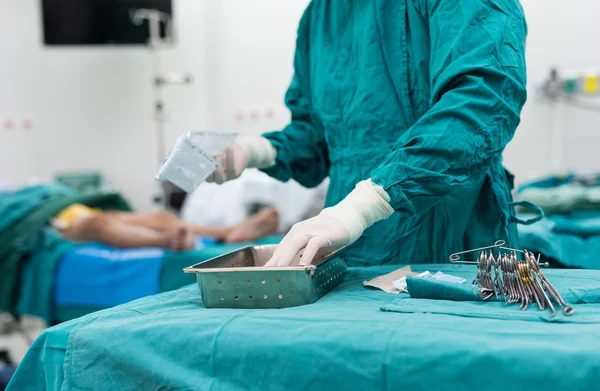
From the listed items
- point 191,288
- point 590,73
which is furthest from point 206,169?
point 590,73

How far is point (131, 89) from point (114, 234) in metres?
2.94

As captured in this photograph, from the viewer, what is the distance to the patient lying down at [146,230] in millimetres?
3105

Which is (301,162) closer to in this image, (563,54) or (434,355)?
(434,355)

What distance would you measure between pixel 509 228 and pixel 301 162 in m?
0.59

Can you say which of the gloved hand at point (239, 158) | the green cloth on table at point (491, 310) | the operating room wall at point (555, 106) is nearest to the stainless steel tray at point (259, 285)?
the green cloth on table at point (491, 310)

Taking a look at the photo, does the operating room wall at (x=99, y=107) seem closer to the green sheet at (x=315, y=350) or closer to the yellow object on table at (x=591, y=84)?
the yellow object on table at (x=591, y=84)

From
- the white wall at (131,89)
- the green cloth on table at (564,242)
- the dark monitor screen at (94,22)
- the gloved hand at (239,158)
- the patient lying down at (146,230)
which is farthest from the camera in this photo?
the white wall at (131,89)

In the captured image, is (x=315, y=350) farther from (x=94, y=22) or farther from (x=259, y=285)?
(x=94, y=22)

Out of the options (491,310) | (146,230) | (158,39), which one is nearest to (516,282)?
(491,310)

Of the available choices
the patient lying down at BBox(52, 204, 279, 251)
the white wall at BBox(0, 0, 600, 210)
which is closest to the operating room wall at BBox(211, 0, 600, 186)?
the white wall at BBox(0, 0, 600, 210)

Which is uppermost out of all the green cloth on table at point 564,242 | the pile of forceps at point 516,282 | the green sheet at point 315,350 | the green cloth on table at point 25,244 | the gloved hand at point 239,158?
the gloved hand at point 239,158

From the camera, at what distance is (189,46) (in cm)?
579

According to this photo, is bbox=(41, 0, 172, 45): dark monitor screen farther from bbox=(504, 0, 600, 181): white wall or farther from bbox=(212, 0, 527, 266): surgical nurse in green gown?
bbox=(212, 0, 527, 266): surgical nurse in green gown

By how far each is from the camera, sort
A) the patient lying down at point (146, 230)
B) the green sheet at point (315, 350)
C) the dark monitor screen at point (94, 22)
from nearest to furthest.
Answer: the green sheet at point (315, 350) < the patient lying down at point (146, 230) < the dark monitor screen at point (94, 22)
